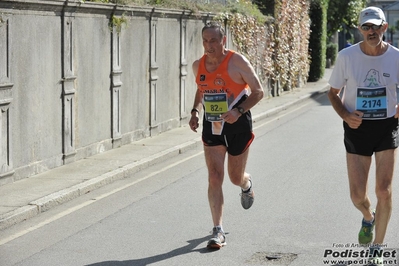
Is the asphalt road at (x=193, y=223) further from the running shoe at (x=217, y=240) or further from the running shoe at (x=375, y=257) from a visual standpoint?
the running shoe at (x=375, y=257)

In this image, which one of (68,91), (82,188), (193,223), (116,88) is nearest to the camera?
(193,223)

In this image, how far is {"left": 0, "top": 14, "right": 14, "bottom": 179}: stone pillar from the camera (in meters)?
10.1

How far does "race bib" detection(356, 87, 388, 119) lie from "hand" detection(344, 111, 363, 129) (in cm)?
6

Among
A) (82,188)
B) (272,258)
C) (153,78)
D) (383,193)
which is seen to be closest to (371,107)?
(383,193)

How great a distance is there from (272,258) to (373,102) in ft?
4.88

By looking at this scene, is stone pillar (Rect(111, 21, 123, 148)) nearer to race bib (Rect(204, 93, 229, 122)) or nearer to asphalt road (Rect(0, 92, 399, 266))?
asphalt road (Rect(0, 92, 399, 266))

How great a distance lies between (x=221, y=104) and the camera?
7543mm

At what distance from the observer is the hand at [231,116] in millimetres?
7352

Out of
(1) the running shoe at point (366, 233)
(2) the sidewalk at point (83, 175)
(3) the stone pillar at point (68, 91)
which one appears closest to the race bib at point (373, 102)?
(1) the running shoe at point (366, 233)

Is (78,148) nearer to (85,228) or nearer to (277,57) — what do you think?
(85,228)

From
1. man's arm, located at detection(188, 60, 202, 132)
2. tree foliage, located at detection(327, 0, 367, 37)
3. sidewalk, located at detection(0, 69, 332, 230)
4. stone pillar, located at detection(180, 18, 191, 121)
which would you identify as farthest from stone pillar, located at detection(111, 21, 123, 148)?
tree foliage, located at detection(327, 0, 367, 37)

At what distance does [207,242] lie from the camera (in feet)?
24.6

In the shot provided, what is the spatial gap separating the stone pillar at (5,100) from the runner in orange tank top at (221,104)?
327 cm

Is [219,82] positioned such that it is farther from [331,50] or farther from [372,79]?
[331,50]
